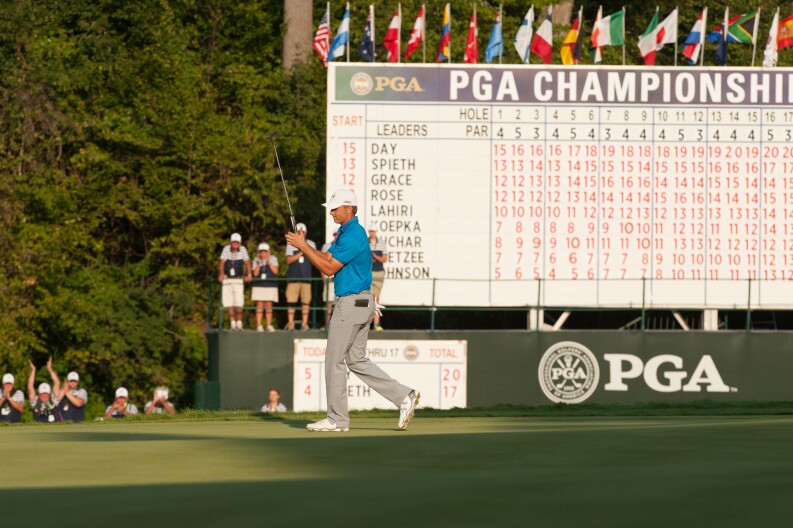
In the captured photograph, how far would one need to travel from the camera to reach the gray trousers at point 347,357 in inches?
409

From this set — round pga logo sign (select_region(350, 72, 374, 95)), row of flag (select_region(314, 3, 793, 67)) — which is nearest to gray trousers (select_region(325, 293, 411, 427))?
round pga logo sign (select_region(350, 72, 374, 95))

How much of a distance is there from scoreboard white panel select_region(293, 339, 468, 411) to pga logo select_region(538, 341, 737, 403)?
141 cm

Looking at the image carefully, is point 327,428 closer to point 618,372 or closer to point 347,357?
point 347,357

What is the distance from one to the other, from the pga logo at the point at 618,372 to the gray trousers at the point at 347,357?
487 inches

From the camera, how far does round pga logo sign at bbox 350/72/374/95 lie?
906 inches

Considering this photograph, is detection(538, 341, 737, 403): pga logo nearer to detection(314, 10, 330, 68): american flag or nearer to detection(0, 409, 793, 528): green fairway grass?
detection(314, 10, 330, 68): american flag

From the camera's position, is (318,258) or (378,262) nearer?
(318,258)

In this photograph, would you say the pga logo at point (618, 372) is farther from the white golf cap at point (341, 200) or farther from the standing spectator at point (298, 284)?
the white golf cap at point (341, 200)

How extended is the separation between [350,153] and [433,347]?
342 centimetres

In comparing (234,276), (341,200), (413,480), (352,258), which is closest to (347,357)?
(352,258)

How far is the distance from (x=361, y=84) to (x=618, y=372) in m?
6.26

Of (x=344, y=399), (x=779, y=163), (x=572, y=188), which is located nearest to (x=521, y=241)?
(x=572, y=188)

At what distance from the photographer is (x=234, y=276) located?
22969 millimetres

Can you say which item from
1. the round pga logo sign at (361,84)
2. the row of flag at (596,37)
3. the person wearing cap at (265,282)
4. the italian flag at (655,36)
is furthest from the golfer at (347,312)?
the italian flag at (655,36)
